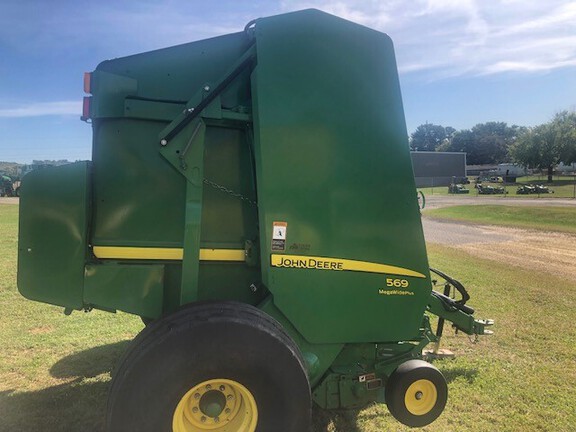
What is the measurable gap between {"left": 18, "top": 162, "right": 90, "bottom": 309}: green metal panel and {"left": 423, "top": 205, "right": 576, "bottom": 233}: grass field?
57.3 feet

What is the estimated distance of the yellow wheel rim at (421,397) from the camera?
9.93ft

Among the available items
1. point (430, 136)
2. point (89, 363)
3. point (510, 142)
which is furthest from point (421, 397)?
point (430, 136)

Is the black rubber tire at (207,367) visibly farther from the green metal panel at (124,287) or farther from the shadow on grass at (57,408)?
the shadow on grass at (57,408)

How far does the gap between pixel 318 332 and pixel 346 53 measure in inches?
69.6

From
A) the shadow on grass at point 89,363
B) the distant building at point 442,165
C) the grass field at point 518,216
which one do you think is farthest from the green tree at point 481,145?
the shadow on grass at point 89,363

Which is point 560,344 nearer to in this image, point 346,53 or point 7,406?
point 346,53

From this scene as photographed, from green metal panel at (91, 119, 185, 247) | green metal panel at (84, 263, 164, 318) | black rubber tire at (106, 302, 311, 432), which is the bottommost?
black rubber tire at (106, 302, 311, 432)

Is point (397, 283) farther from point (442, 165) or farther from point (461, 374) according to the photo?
point (442, 165)

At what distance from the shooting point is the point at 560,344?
5109 mm

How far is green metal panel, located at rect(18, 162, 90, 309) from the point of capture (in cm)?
270

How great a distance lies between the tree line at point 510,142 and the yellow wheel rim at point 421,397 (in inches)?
1890

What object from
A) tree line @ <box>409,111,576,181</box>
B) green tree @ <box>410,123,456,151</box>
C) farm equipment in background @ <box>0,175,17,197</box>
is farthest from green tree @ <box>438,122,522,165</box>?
farm equipment in background @ <box>0,175,17,197</box>

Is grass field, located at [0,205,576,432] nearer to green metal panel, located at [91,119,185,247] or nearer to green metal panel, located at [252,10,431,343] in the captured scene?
green metal panel, located at [252,10,431,343]

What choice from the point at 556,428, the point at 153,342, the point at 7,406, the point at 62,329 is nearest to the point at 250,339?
the point at 153,342
